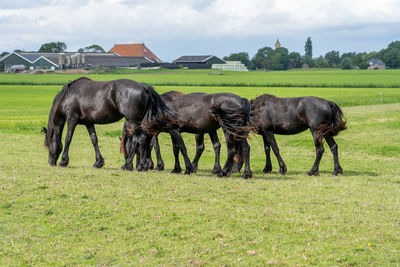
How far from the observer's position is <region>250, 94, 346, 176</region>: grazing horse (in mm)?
14758

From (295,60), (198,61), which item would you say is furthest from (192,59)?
(295,60)

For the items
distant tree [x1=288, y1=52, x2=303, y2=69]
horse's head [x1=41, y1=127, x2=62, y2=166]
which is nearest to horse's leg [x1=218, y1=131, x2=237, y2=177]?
horse's head [x1=41, y1=127, x2=62, y2=166]

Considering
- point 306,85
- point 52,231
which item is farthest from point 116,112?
point 306,85

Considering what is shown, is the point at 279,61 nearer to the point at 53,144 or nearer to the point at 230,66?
the point at 230,66

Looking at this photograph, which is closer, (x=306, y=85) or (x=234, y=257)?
(x=234, y=257)

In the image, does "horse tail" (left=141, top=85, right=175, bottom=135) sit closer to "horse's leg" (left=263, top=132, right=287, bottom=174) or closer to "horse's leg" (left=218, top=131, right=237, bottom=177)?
"horse's leg" (left=218, top=131, right=237, bottom=177)

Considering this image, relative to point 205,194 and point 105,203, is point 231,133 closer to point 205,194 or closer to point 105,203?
point 205,194

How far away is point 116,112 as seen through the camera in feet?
46.6

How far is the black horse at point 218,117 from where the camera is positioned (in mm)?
13445

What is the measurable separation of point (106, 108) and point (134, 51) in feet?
530

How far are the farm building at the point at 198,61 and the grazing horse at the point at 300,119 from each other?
133 m

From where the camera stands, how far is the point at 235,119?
1338 centimetres

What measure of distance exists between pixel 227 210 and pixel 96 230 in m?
2.37

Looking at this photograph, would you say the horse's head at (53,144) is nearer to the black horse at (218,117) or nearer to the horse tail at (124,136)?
the horse tail at (124,136)
